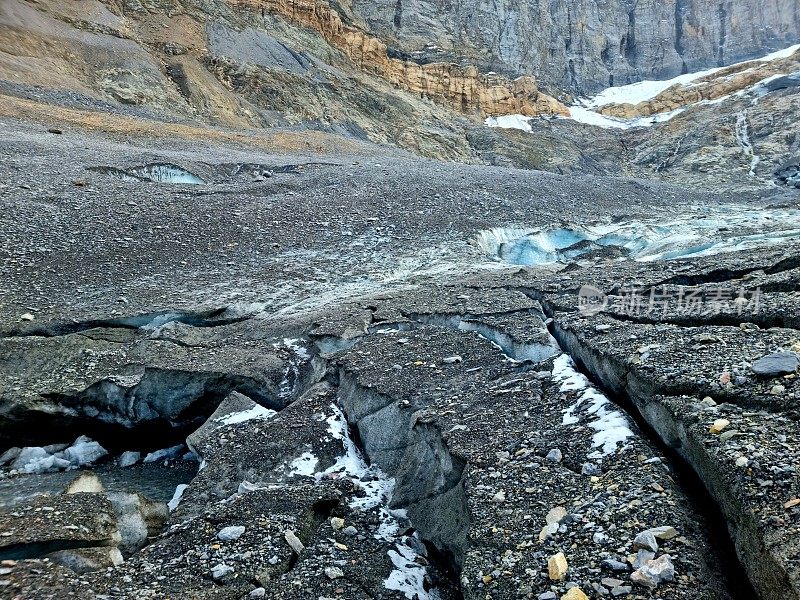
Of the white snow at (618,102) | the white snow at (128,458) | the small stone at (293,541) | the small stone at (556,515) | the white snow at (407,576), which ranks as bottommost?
the white snow at (128,458)

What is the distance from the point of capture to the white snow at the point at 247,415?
5.94m

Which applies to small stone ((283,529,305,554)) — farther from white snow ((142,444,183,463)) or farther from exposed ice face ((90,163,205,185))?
exposed ice face ((90,163,205,185))

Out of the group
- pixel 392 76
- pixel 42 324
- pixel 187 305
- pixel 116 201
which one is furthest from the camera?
pixel 392 76

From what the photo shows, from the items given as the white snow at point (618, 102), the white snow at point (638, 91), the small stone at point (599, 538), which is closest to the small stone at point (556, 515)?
the small stone at point (599, 538)

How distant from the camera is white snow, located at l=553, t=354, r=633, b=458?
3.94 meters

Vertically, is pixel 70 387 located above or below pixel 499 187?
below

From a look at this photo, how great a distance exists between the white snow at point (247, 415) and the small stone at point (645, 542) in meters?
3.86

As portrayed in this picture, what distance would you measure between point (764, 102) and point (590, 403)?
46163 mm

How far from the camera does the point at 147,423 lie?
22.9ft

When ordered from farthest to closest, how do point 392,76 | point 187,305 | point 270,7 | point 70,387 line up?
point 392,76
point 270,7
point 187,305
point 70,387

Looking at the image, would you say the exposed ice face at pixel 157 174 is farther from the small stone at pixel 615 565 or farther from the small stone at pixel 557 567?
the small stone at pixel 615 565

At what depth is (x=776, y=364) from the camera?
386 cm

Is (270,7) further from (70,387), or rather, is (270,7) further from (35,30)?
(70,387)

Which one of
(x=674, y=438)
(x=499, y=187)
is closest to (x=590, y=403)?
(x=674, y=438)
